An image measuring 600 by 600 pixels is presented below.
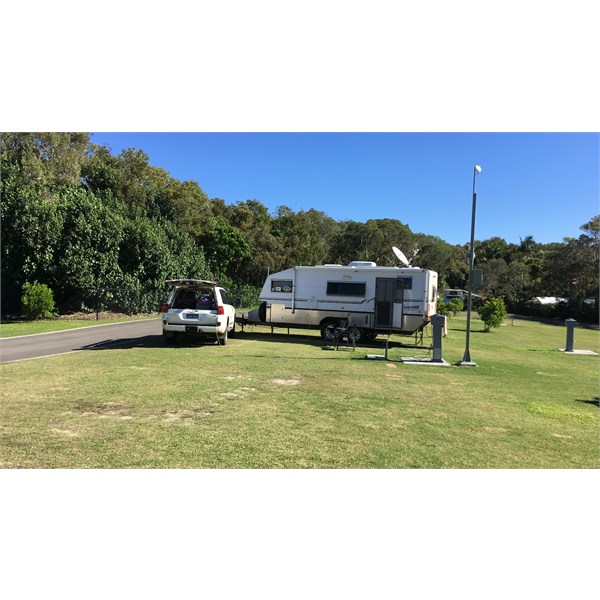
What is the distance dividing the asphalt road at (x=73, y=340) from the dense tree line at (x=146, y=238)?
218 inches

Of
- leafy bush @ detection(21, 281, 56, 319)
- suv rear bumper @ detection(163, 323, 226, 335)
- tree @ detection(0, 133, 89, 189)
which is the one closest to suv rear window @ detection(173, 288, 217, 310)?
suv rear bumper @ detection(163, 323, 226, 335)

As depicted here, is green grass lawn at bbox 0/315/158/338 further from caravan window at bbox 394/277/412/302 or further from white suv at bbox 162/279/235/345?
caravan window at bbox 394/277/412/302

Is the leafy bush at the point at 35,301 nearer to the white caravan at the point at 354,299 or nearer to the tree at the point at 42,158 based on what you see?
the tree at the point at 42,158

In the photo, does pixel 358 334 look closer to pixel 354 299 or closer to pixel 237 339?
pixel 354 299

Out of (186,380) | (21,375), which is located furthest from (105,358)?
(186,380)

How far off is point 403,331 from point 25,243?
16199mm

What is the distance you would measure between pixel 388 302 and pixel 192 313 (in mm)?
5914

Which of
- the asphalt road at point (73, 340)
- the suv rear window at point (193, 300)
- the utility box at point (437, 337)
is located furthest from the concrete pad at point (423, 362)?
the asphalt road at point (73, 340)

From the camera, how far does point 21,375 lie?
7.41 m

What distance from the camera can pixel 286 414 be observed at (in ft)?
17.7

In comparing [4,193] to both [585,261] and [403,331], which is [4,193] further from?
[585,261]

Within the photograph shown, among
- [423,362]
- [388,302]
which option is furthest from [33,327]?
[423,362]

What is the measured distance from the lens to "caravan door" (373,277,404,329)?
13359 millimetres

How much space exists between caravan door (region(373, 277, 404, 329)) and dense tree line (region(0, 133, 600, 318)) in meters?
14.0
